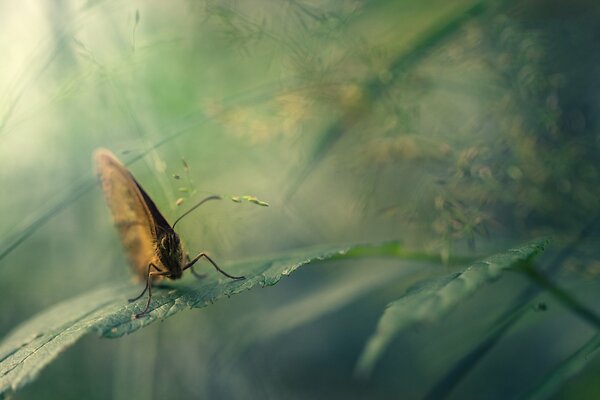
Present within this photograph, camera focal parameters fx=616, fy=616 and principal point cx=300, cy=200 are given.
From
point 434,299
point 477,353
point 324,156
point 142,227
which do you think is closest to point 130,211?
point 142,227

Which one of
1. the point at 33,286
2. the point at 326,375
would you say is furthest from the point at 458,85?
the point at 33,286

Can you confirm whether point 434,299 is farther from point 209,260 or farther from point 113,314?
point 209,260

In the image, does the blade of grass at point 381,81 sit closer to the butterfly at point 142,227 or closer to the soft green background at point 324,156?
the soft green background at point 324,156

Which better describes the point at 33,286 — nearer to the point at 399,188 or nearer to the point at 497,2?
the point at 399,188

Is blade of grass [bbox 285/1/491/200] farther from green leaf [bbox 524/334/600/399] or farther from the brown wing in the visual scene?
green leaf [bbox 524/334/600/399]

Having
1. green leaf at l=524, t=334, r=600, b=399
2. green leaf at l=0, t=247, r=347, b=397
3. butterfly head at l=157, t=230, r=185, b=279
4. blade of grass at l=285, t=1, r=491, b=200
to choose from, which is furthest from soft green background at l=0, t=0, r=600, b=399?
green leaf at l=524, t=334, r=600, b=399

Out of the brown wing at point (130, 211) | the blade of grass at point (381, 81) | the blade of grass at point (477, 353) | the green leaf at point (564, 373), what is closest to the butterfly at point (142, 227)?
the brown wing at point (130, 211)

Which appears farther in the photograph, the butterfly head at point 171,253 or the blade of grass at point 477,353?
the butterfly head at point 171,253
